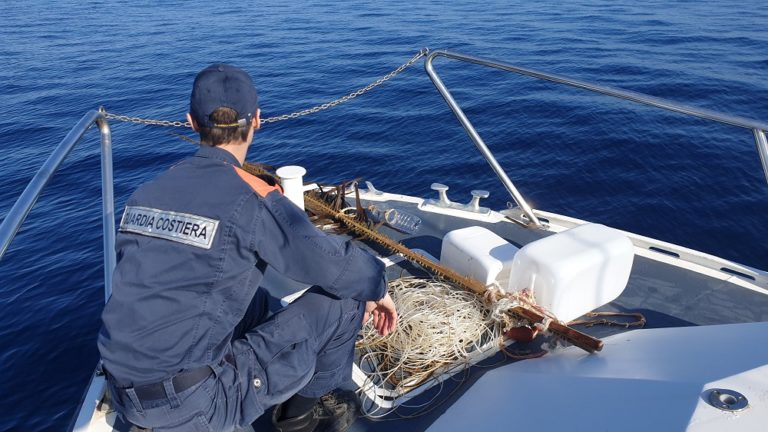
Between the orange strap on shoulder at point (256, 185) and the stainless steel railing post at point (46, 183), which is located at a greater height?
the orange strap on shoulder at point (256, 185)

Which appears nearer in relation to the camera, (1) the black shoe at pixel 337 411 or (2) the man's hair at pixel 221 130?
(2) the man's hair at pixel 221 130

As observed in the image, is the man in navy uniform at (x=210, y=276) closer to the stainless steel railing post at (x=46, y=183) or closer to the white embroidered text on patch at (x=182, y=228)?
the white embroidered text on patch at (x=182, y=228)

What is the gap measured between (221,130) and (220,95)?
13 cm

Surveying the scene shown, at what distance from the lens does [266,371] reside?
7.34 ft

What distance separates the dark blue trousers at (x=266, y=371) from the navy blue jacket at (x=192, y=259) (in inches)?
4.9

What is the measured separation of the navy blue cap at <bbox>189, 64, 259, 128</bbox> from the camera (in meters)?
2.02

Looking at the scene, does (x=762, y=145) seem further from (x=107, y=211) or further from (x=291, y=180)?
(x=107, y=211)

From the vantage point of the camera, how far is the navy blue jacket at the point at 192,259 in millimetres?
1846

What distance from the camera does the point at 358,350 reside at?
3.23 m

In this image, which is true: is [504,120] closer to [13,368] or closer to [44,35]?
[13,368]

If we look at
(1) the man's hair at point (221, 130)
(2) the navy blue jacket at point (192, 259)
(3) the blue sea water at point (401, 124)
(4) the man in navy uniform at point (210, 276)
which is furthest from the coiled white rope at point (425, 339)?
(3) the blue sea water at point (401, 124)

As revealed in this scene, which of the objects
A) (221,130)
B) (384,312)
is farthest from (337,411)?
(221,130)

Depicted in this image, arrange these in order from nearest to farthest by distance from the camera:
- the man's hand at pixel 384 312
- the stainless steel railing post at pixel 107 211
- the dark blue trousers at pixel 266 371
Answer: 1. the dark blue trousers at pixel 266 371
2. the man's hand at pixel 384 312
3. the stainless steel railing post at pixel 107 211

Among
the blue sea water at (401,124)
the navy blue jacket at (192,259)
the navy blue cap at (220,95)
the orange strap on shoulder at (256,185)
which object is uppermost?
the navy blue cap at (220,95)
